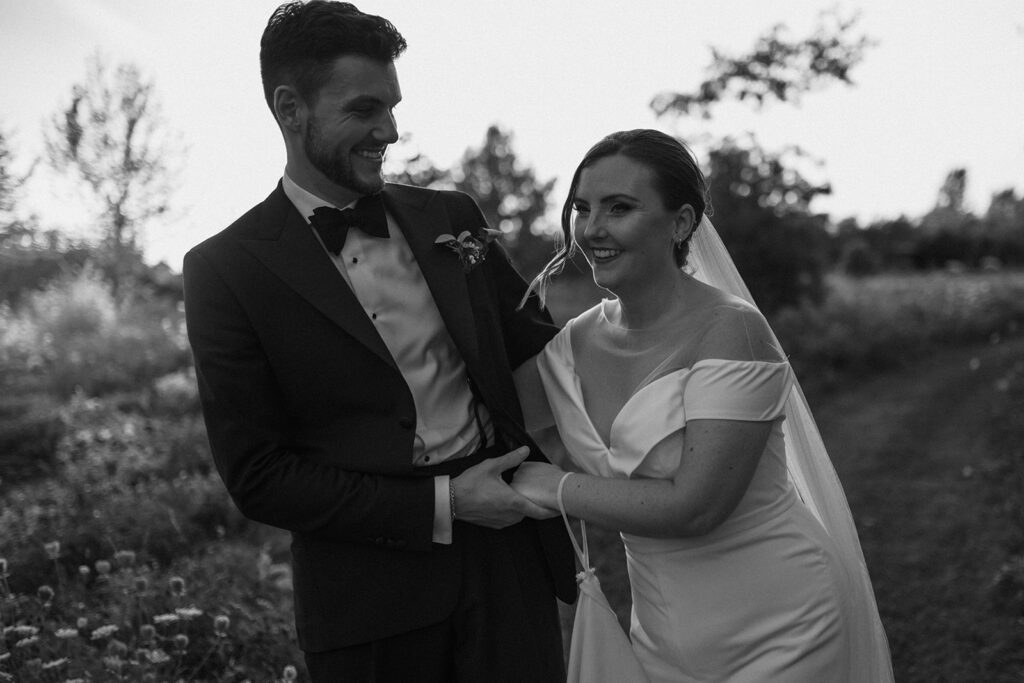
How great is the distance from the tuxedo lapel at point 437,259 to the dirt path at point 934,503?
11.5 ft

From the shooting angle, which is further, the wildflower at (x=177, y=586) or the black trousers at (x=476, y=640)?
the wildflower at (x=177, y=586)

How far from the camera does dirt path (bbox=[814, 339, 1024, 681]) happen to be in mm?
5000

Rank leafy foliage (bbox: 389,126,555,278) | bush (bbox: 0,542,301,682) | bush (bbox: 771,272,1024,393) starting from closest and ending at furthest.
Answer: bush (bbox: 0,542,301,682) → leafy foliage (bbox: 389,126,555,278) → bush (bbox: 771,272,1024,393)

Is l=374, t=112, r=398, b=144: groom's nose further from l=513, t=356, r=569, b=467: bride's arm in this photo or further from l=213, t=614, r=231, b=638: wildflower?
l=213, t=614, r=231, b=638: wildflower

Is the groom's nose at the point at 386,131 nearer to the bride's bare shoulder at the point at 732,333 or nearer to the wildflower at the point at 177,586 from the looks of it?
the bride's bare shoulder at the point at 732,333

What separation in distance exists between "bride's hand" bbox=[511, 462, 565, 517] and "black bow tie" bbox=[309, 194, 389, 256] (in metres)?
0.77

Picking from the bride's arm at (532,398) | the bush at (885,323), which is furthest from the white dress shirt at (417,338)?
the bush at (885,323)

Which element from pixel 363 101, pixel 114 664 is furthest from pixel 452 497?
pixel 114 664

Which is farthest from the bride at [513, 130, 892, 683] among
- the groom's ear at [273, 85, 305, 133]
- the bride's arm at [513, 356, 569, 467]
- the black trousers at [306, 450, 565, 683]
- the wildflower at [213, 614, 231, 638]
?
the wildflower at [213, 614, 231, 638]

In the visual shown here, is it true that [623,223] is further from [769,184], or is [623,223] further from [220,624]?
[769,184]

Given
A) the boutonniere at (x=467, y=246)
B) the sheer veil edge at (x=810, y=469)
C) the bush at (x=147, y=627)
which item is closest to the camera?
the boutonniere at (x=467, y=246)

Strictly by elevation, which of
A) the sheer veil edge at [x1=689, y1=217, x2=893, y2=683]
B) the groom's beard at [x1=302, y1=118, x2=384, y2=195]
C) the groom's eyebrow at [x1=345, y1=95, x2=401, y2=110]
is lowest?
the sheer veil edge at [x1=689, y1=217, x2=893, y2=683]

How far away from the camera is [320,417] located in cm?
247

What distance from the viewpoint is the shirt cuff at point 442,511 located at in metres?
2.43
